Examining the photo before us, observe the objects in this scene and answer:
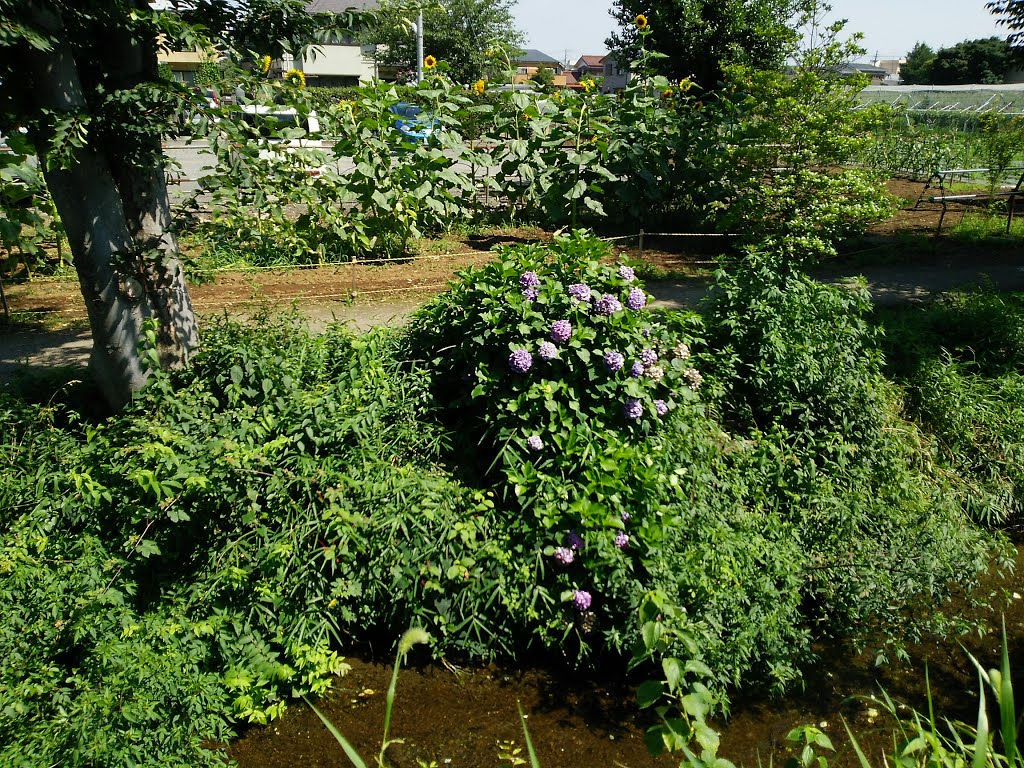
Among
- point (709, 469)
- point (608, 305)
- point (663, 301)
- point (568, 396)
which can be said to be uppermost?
point (608, 305)

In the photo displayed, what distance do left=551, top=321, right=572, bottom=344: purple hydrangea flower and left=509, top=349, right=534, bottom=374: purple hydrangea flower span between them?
21cm

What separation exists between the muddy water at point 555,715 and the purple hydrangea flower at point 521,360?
183cm

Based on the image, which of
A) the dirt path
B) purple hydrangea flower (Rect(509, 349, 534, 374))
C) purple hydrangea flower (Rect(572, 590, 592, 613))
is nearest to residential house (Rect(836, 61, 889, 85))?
the dirt path

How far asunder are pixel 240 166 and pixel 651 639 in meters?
4.08

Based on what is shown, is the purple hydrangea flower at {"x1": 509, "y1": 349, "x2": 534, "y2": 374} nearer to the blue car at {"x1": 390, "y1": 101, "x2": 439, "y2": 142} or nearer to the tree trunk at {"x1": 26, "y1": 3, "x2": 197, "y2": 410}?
the tree trunk at {"x1": 26, "y1": 3, "x2": 197, "y2": 410}

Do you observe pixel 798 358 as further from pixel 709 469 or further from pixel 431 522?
pixel 431 522

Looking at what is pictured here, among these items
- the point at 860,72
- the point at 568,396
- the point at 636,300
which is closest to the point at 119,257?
the point at 568,396

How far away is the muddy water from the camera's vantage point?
14.2ft

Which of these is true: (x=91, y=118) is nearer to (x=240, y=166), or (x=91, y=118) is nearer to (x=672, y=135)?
(x=240, y=166)

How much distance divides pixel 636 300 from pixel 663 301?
3541 mm

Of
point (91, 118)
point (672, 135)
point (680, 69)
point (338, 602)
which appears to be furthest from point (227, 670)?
point (680, 69)

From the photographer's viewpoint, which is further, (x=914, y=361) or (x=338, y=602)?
(x=914, y=361)

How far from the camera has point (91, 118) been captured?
4.77 metres

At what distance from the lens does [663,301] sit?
8852 millimetres
